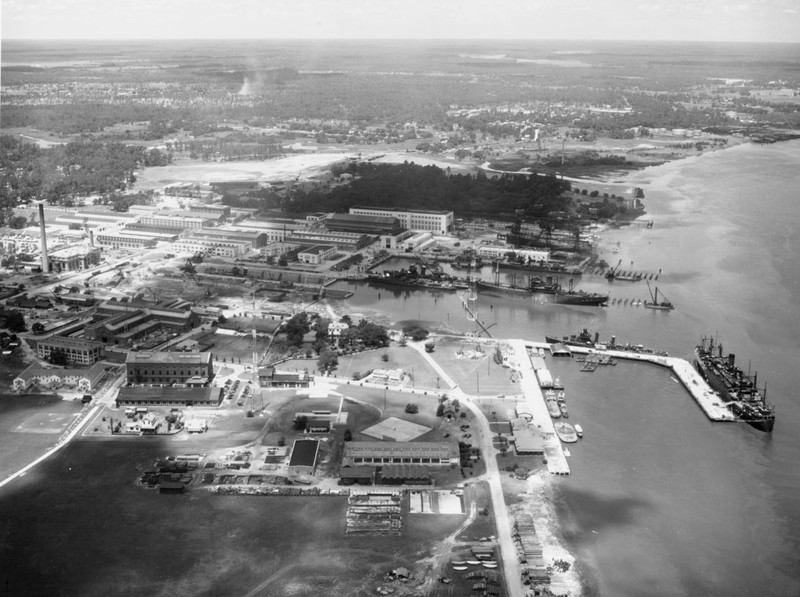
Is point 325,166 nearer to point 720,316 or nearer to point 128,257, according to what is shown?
point 128,257

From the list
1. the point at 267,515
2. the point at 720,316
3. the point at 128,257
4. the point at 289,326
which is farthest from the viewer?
the point at 128,257

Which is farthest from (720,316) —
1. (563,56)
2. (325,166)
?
(563,56)

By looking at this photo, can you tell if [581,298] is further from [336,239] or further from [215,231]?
[215,231]

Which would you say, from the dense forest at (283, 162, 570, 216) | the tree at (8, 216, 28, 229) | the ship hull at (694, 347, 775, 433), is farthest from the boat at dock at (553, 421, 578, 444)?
the tree at (8, 216, 28, 229)

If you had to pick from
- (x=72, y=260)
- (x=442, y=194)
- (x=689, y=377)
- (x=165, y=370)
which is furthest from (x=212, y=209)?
(x=689, y=377)

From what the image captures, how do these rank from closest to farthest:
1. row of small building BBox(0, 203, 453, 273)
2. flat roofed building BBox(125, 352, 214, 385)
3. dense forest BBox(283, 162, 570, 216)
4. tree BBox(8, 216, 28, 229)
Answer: flat roofed building BBox(125, 352, 214, 385) < row of small building BBox(0, 203, 453, 273) < tree BBox(8, 216, 28, 229) < dense forest BBox(283, 162, 570, 216)

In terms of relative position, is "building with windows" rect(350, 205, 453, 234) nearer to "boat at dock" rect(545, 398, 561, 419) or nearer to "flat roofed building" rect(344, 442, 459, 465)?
"boat at dock" rect(545, 398, 561, 419)
